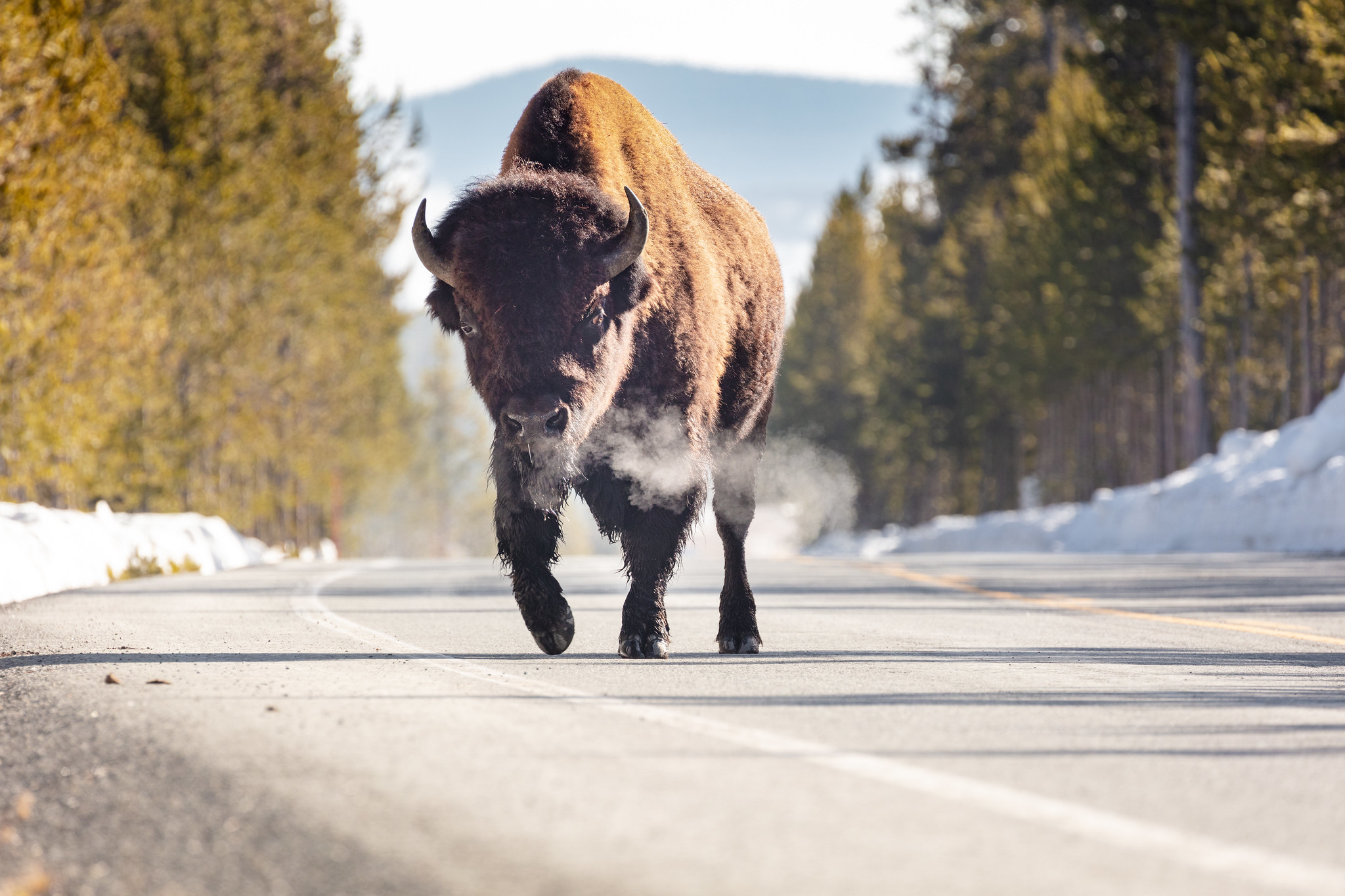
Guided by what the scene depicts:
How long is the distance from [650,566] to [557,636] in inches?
21.6

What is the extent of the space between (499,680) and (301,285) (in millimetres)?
25348

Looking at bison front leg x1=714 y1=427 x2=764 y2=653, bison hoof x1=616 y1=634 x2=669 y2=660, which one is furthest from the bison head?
bison front leg x1=714 y1=427 x2=764 y2=653

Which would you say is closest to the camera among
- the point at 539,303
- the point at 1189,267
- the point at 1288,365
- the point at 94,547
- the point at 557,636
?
the point at 539,303

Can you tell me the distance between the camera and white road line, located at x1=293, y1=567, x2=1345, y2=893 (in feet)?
10.1

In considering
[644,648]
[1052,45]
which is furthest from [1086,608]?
[1052,45]

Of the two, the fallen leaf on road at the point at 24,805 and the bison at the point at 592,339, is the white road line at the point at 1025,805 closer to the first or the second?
the bison at the point at 592,339

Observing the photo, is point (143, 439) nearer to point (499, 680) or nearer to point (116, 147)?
point (116, 147)

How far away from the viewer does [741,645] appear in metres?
7.50

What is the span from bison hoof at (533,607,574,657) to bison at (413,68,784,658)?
0.01 m

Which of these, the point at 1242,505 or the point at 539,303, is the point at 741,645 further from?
the point at 1242,505

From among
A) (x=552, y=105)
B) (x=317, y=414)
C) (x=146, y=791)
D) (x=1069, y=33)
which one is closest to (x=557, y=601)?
(x=552, y=105)

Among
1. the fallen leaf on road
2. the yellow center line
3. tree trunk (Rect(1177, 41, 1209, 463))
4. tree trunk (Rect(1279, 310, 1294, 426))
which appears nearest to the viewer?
the fallen leaf on road

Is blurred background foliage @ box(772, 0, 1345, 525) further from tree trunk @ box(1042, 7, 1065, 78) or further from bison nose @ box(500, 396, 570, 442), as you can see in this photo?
bison nose @ box(500, 396, 570, 442)

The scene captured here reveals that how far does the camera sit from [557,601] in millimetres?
7082
